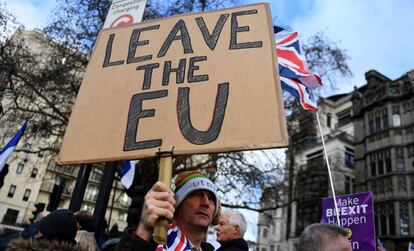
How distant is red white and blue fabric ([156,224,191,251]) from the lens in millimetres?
2047

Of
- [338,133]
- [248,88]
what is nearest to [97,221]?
[248,88]

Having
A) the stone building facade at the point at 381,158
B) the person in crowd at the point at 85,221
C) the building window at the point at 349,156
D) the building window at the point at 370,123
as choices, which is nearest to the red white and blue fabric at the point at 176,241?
the person in crowd at the point at 85,221

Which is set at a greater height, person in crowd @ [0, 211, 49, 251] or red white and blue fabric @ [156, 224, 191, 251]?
red white and blue fabric @ [156, 224, 191, 251]

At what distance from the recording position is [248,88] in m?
2.11

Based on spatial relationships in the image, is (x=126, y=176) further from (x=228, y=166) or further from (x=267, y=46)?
(x=267, y=46)

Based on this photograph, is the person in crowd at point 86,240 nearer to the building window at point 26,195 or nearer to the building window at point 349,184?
the building window at point 349,184

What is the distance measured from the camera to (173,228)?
2172 millimetres

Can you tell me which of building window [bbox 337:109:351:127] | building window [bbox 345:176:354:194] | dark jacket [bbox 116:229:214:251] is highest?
building window [bbox 337:109:351:127]

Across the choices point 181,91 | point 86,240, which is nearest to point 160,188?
point 181,91

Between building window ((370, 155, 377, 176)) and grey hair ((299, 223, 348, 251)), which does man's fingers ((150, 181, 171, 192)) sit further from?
building window ((370, 155, 377, 176))

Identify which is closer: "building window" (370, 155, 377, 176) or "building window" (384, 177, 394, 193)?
"building window" (384, 177, 394, 193)

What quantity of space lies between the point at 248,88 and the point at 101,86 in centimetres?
103

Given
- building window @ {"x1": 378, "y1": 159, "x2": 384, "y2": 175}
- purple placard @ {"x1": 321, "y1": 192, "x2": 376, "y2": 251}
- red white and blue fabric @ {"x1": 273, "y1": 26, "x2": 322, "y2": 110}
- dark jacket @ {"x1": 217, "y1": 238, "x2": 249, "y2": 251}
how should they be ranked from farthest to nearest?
building window @ {"x1": 378, "y1": 159, "x2": 384, "y2": 175}
red white and blue fabric @ {"x1": 273, "y1": 26, "x2": 322, "y2": 110}
purple placard @ {"x1": 321, "y1": 192, "x2": 376, "y2": 251}
dark jacket @ {"x1": 217, "y1": 238, "x2": 249, "y2": 251}

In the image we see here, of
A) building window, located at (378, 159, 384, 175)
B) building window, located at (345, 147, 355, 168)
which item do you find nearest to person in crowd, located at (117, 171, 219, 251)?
building window, located at (378, 159, 384, 175)
